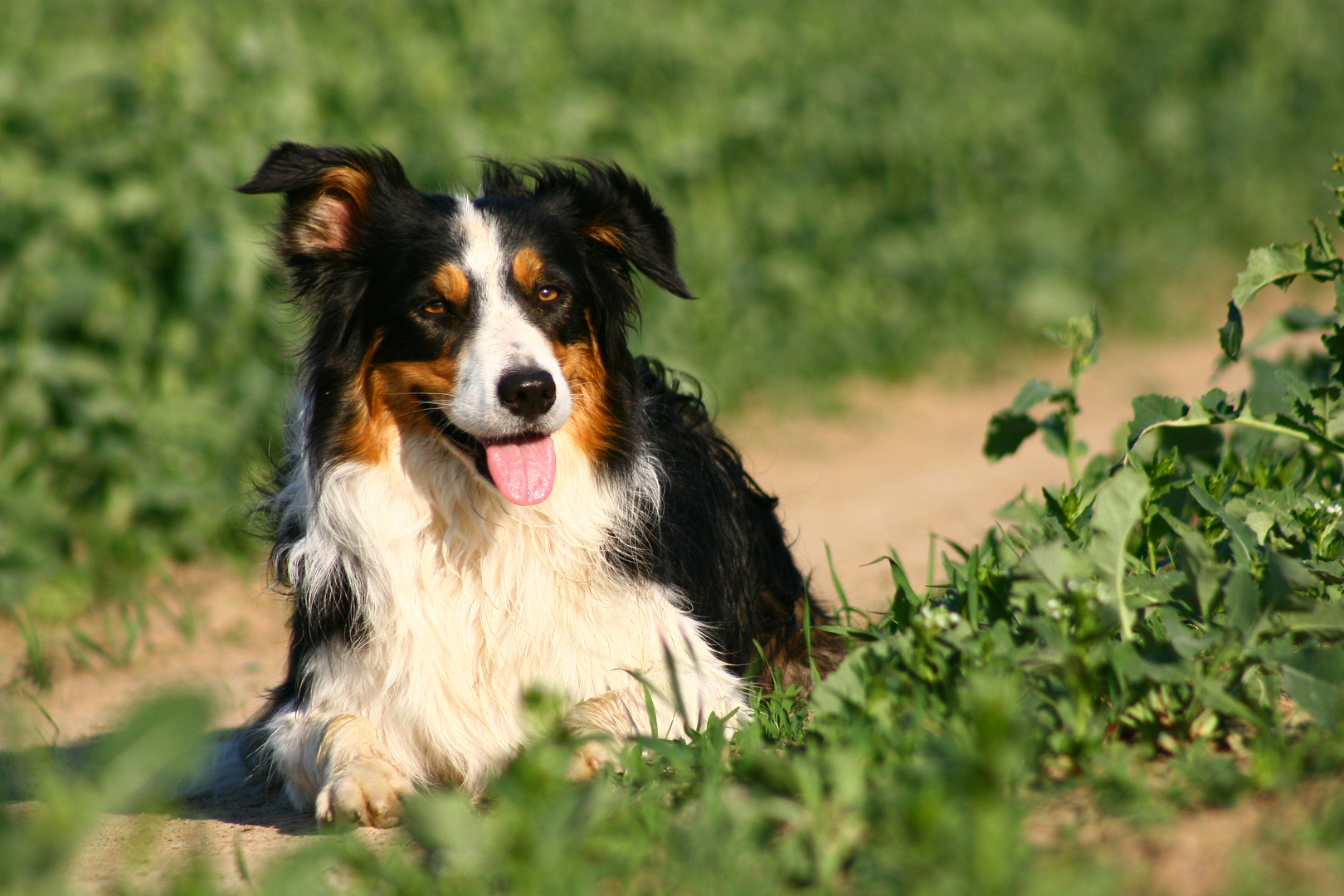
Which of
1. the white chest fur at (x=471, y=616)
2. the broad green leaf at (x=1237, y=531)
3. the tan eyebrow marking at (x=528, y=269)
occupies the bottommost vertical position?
the white chest fur at (x=471, y=616)

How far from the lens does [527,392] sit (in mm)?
3008

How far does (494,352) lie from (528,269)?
31 centimetres

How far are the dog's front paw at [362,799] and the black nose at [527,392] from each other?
947 mm

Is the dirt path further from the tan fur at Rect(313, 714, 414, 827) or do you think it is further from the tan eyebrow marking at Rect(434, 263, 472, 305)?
the tan fur at Rect(313, 714, 414, 827)

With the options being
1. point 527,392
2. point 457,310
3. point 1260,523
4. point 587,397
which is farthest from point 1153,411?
point 457,310

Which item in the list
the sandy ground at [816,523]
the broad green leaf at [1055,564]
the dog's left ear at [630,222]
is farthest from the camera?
the dog's left ear at [630,222]

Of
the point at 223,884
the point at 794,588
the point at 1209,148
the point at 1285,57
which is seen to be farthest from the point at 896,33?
the point at 223,884

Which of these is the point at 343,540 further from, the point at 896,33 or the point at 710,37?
the point at 896,33

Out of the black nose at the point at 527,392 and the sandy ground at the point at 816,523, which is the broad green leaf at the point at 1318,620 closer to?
the black nose at the point at 527,392

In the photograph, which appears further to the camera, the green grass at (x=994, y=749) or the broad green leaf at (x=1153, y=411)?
the broad green leaf at (x=1153, y=411)

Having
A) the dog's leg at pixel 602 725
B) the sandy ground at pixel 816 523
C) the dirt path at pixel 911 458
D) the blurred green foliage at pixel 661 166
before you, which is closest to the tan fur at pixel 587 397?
the dog's leg at pixel 602 725

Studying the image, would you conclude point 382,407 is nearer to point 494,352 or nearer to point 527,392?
point 494,352

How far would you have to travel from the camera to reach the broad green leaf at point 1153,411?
10.8 feet

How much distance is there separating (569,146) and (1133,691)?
20.4ft
